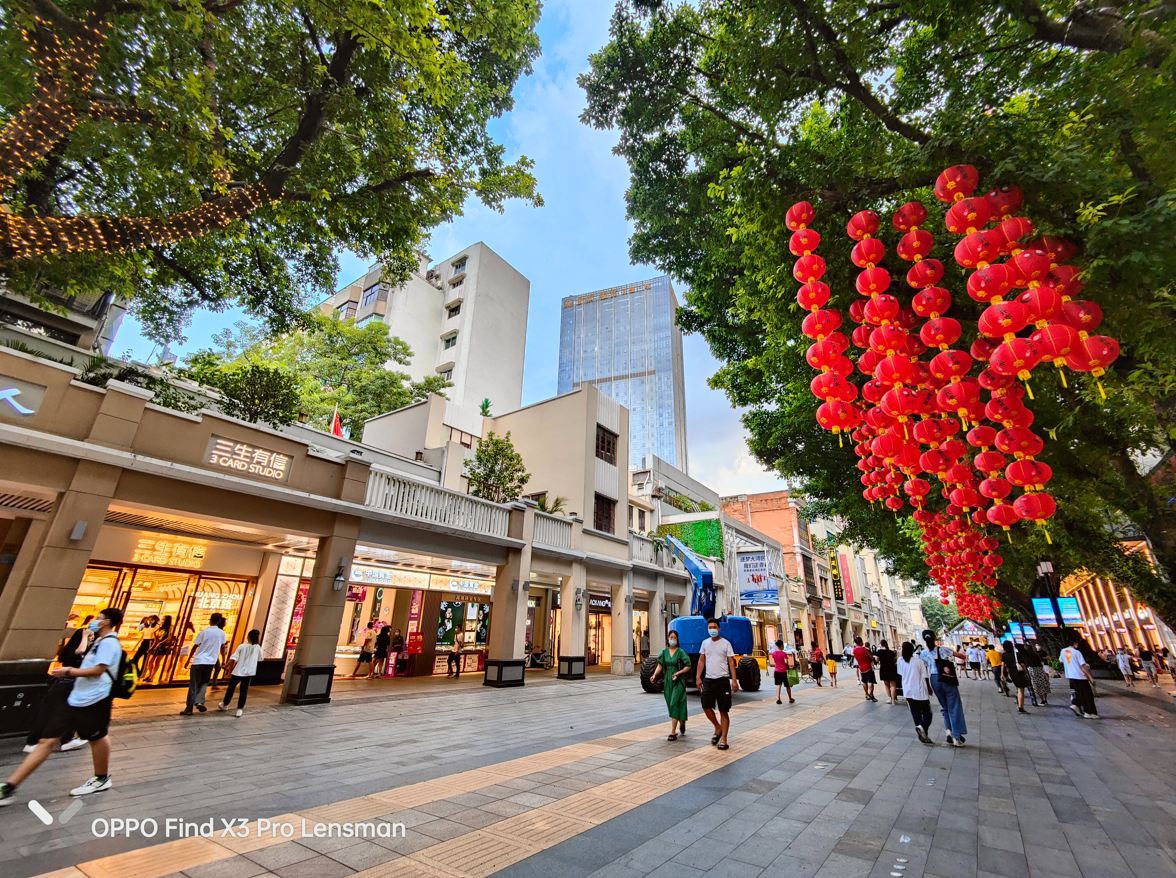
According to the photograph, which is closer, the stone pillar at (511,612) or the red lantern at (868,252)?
the red lantern at (868,252)

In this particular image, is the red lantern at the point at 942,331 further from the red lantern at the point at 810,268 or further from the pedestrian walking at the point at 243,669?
the pedestrian walking at the point at 243,669

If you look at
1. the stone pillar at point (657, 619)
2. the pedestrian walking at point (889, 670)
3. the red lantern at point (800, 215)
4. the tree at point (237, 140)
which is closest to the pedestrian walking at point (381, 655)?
the tree at point (237, 140)

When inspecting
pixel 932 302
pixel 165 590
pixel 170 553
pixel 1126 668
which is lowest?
pixel 1126 668

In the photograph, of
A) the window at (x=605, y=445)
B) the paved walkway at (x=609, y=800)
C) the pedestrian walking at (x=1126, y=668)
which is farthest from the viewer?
the window at (x=605, y=445)

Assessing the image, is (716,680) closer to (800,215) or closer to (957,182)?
(800,215)

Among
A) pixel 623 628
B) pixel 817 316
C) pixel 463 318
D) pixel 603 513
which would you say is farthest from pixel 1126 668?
pixel 463 318

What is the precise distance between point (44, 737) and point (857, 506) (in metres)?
18.2

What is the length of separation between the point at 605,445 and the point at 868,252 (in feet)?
53.3

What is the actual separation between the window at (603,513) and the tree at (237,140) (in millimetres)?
11907

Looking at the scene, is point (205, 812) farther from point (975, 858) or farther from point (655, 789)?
point (975, 858)

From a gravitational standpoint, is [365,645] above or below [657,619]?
below

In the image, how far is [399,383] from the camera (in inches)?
1116

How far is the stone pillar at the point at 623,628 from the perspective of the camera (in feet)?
64.1

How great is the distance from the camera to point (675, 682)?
802cm
